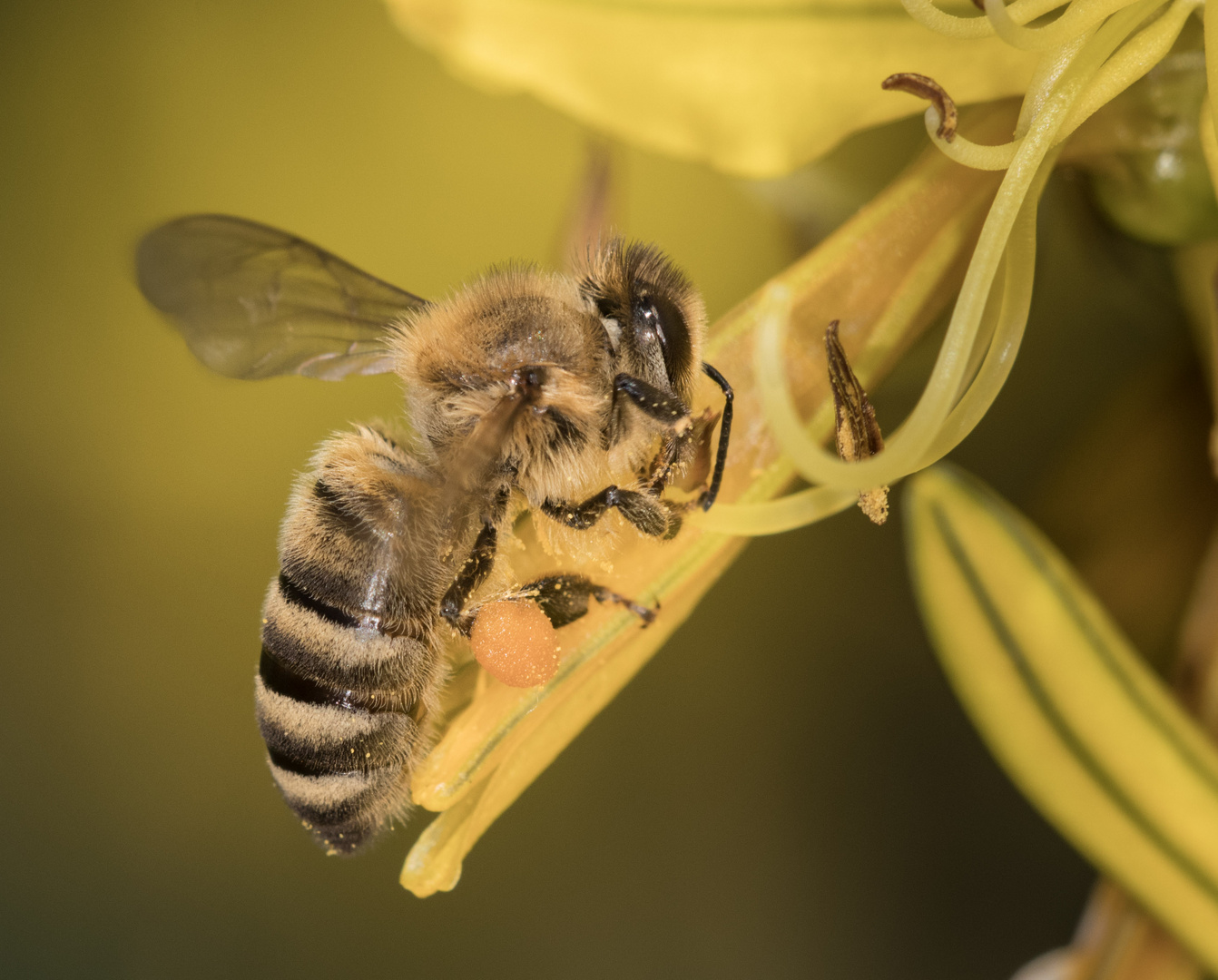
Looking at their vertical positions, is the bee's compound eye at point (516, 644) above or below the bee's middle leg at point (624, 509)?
below

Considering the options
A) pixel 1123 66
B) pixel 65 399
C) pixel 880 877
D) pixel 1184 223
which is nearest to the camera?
pixel 1123 66

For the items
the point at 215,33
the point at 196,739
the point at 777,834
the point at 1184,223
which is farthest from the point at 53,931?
the point at 1184,223

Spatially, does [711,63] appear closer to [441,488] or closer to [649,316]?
[649,316]

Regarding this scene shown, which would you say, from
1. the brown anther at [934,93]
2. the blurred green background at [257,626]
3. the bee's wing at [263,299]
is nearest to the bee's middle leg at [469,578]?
the bee's wing at [263,299]

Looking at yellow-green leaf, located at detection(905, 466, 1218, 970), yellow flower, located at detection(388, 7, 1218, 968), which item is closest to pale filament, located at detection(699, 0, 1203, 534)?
yellow flower, located at detection(388, 7, 1218, 968)

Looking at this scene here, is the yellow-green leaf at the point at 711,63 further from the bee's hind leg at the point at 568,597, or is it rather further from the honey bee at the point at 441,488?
the bee's hind leg at the point at 568,597

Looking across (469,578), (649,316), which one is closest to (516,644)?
(469,578)

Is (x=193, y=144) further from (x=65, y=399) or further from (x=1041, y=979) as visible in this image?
(x=1041, y=979)
